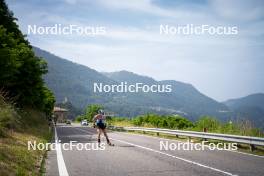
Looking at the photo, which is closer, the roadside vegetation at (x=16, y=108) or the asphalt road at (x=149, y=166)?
the asphalt road at (x=149, y=166)

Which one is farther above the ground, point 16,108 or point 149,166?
point 16,108

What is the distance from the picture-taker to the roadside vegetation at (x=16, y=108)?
34.6ft

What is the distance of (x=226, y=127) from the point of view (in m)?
21.8

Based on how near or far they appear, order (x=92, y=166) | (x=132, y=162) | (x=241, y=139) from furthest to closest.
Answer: (x=241, y=139)
(x=132, y=162)
(x=92, y=166)

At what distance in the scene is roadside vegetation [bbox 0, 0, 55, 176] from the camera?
10558 mm

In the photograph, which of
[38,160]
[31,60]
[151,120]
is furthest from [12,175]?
[151,120]

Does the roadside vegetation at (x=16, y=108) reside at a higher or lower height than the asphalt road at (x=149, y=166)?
higher

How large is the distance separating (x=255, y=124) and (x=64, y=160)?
10.5 m

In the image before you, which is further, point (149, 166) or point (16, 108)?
point (16, 108)

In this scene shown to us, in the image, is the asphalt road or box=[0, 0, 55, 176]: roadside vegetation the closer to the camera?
the asphalt road

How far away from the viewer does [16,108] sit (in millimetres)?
24453

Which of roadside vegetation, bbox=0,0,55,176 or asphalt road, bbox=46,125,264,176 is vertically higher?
roadside vegetation, bbox=0,0,55,176

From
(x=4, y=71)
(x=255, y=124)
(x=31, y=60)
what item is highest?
(x=31, y=60)

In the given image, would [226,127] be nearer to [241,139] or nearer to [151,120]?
[241,139]
